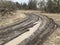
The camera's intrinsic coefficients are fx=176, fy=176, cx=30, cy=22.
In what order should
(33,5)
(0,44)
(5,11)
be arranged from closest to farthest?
(0,44) → (5,11) → (33,5)

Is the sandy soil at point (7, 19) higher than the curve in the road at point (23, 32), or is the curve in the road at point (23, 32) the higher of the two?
the curve in the road at point (23, 32)

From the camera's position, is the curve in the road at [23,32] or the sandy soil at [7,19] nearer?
the curve in the road at [23,32]

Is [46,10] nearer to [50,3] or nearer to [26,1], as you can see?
[50,3]

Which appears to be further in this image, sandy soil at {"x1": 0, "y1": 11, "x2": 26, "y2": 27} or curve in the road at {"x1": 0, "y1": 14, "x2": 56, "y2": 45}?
sandy soil at {"x1": 0, "y1": 11, "x2": 26, "y2": 27}

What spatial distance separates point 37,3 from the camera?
2415 inches

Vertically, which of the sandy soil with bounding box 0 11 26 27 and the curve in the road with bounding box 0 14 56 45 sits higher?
the curve in the road with bounding box 0 14 56 45

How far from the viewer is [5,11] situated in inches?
1230

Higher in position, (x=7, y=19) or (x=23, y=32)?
(x=23, y=32)

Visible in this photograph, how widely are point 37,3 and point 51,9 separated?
1419 cm

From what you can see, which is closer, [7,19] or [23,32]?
[23,32]

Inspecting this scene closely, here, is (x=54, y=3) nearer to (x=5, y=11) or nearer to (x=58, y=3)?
(x=58, y=3)

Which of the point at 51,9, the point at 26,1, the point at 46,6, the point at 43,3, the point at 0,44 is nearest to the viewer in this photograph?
the point at 0,44

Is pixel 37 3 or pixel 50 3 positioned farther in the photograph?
pixel 37 3

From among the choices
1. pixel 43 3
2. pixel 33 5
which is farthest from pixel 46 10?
pixel 33 5
